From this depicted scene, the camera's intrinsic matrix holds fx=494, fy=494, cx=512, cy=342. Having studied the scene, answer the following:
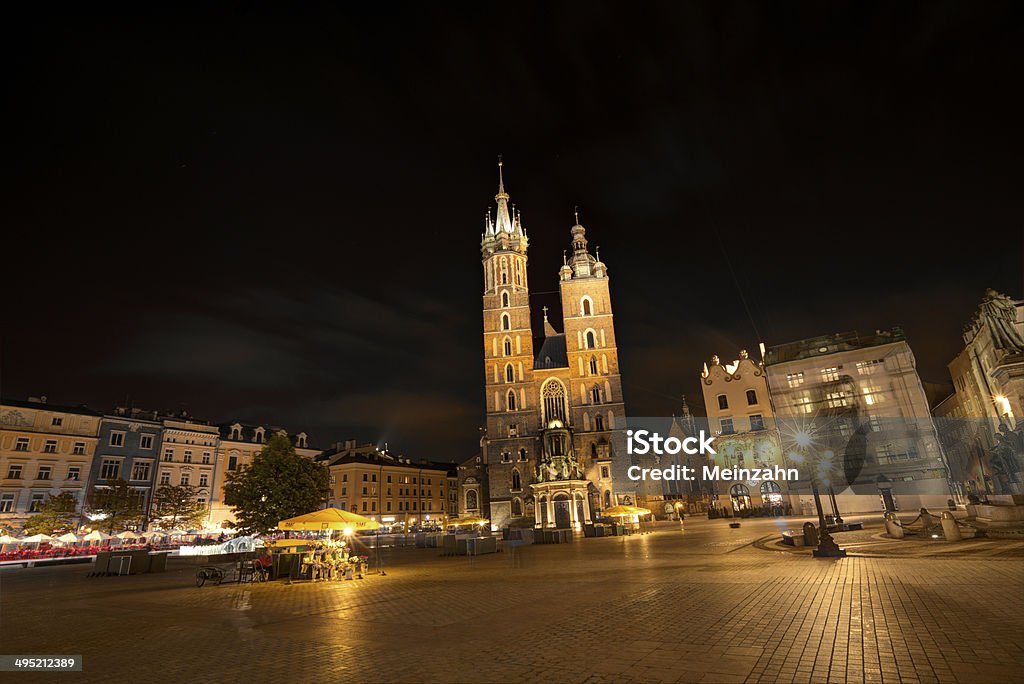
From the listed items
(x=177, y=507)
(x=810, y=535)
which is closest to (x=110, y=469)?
(x=177, y=507)

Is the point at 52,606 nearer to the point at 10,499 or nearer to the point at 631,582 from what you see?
the point at 631,582

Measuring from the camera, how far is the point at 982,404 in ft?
137

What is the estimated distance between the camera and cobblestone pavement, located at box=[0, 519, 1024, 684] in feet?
19.8

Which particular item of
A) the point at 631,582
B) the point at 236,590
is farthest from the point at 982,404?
the point at 236,590

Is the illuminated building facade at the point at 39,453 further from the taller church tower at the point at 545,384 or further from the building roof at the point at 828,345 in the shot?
the building roof at the point at 828,345

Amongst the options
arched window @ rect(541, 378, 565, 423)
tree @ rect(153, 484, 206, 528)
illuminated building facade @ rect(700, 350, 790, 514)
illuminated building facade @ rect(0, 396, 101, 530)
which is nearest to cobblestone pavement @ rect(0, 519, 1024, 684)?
tree @ rect(153, 484, 206, 528)

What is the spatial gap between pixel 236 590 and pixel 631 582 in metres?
12.4

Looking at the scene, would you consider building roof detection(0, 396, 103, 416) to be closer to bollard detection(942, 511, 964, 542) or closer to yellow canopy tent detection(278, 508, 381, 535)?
yellow canopy tent detection(278, 508, 381, 535)

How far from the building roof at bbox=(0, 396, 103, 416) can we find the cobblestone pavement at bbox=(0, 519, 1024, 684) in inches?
1720

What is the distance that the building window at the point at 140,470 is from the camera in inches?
2066

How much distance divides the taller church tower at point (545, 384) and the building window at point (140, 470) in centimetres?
3788

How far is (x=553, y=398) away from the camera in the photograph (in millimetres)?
67750

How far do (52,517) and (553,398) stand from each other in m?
51.5

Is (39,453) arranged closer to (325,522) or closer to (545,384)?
(325,522)
